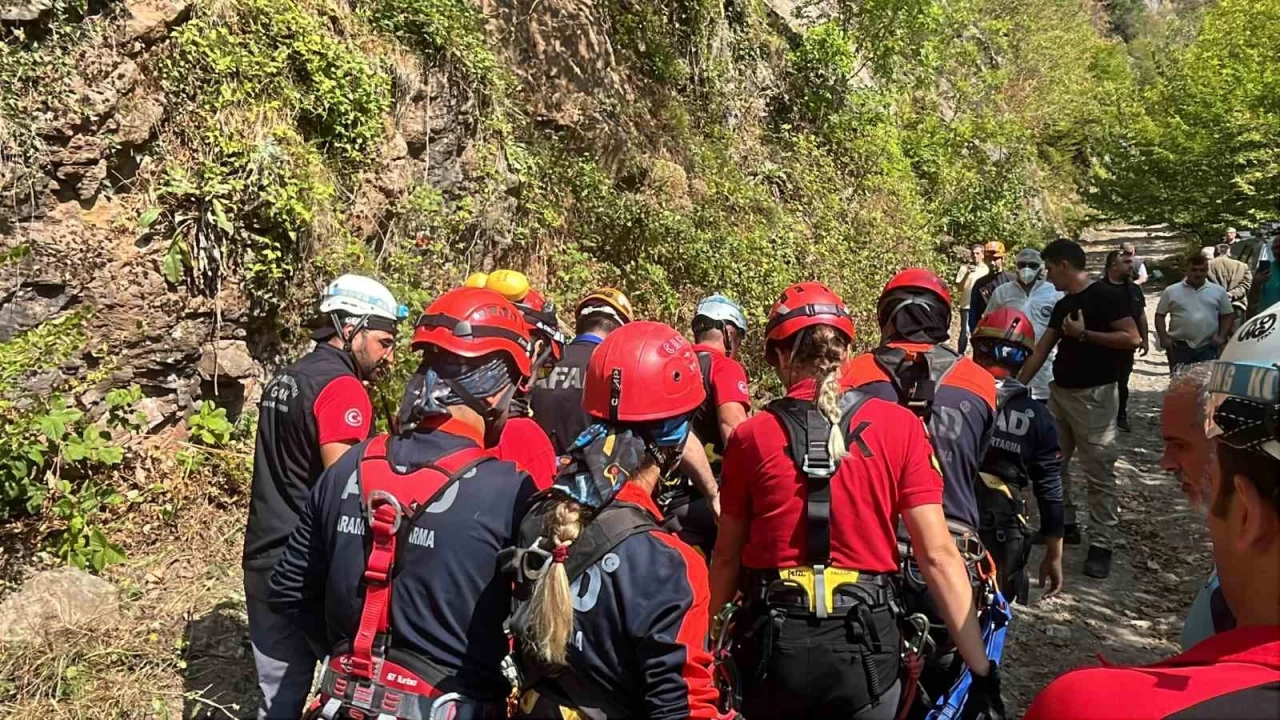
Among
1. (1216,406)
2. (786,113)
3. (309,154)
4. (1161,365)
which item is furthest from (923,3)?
(1216,406)

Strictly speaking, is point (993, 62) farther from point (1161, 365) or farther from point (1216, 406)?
point (1216, 406)

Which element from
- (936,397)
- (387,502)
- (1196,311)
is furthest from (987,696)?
(1196,311)

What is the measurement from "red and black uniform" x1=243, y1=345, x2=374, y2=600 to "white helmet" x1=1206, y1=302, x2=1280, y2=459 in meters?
2.86

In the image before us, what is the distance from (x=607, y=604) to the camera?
1.87 m

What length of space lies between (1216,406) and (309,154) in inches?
253

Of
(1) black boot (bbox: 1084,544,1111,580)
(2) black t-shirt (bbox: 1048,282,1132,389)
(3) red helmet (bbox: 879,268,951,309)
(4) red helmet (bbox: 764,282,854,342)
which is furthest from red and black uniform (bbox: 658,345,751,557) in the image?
(1) black boot (bbox: 1084,544,1111,580)

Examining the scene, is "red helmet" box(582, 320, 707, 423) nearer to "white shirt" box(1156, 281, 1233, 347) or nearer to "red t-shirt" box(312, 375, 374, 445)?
"red t-shirt" box(312, 375, 374, 445)

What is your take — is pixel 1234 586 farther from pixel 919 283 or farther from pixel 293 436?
pixel 293 436

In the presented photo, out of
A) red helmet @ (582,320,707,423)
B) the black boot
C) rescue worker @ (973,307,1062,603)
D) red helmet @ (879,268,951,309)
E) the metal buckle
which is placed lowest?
the black boot

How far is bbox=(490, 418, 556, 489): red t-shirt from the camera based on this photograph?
10.6 feet

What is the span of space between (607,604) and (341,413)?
1802mm

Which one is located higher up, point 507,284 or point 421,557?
point 507,284

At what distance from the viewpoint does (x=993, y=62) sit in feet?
75.7

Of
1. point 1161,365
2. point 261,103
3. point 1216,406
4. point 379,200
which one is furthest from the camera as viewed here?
point 1161,365
